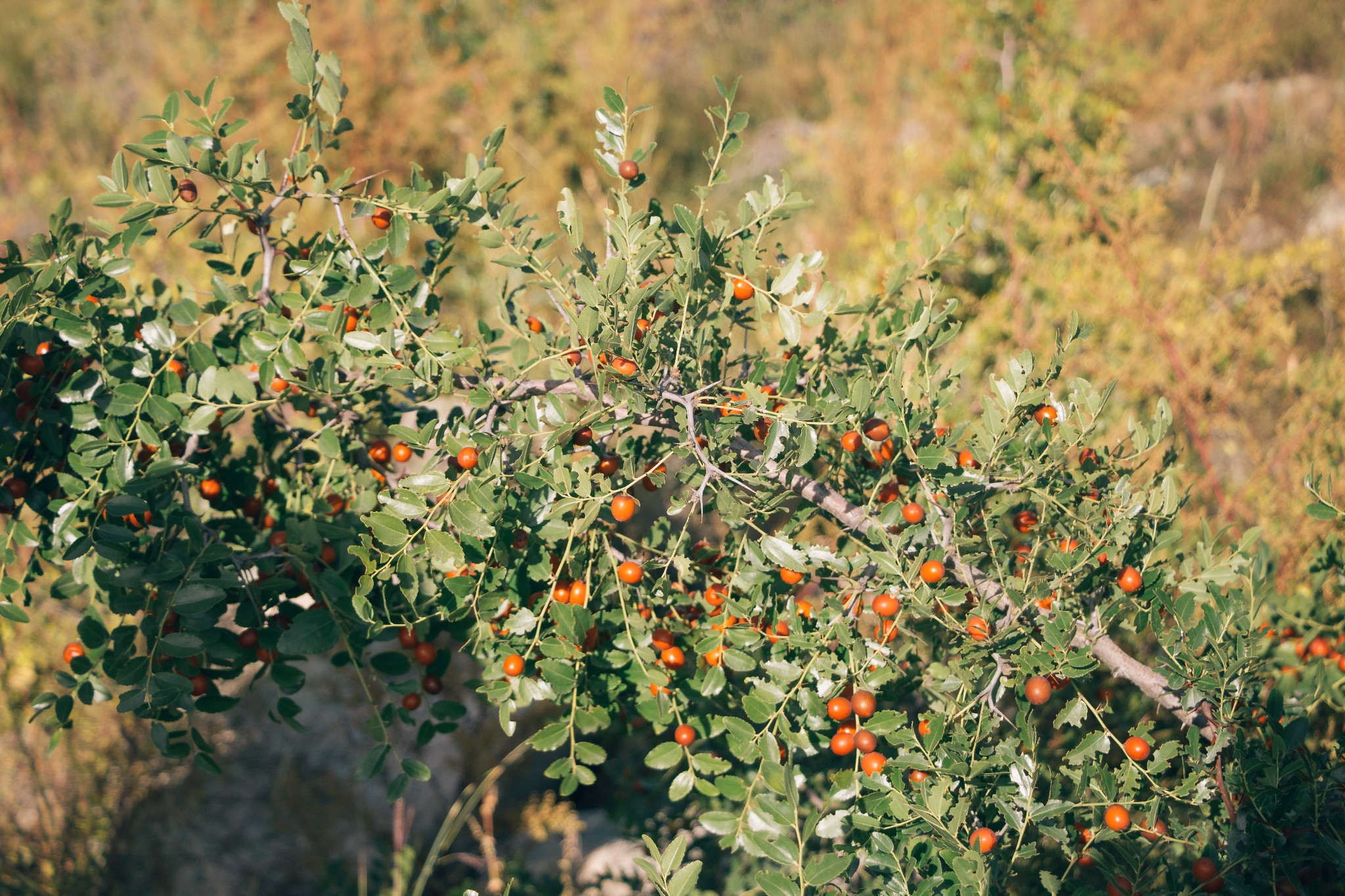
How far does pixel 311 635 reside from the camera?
962mm

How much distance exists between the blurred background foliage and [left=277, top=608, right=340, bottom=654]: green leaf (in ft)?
3.27

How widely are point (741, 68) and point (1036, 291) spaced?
5.71 m

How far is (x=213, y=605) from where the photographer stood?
0.99 m

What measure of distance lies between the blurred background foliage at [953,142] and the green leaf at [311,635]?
1.00 meters

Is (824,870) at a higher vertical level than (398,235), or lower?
lower

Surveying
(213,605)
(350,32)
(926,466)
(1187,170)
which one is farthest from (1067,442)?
(350,32)

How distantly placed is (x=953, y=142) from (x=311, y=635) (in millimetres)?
4397

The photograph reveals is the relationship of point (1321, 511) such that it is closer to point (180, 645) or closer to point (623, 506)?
point (623, 506)

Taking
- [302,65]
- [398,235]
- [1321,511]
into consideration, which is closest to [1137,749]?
[1321,511]

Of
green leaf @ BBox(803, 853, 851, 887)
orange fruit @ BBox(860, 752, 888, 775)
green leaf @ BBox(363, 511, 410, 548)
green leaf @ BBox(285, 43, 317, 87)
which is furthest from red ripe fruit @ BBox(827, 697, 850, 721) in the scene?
green leaf @ BBox(285, 43, 317, 87)

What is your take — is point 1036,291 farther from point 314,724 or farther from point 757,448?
point 314,724

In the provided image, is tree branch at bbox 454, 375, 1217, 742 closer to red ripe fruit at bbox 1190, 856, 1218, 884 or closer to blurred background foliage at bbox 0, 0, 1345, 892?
red ripe fruit at bbox 1190, 856, 1218, 884

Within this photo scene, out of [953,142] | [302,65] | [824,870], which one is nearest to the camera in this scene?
[824,870]

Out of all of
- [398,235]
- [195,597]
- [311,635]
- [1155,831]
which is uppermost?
[398,235]
